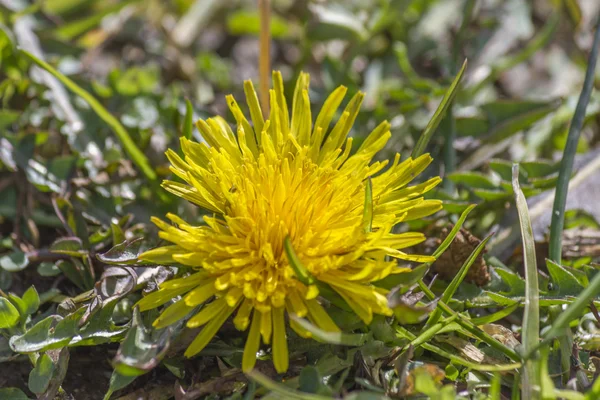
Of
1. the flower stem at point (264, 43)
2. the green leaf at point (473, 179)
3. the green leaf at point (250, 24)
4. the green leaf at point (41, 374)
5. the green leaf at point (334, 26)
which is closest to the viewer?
the green leaf at point (41, 374)

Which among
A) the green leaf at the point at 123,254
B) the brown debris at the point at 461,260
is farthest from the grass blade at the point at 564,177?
the green leaf at the point at 123,254

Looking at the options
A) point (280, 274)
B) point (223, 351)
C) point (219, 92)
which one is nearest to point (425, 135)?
point (280, 274)

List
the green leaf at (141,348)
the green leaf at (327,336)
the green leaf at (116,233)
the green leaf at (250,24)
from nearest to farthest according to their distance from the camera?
the green leaf at (327,336)
the green leaf at (141,348)
the green leaf at (116,233)
the green leaf at (250,24)

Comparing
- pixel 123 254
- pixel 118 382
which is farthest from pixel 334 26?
pixel 118 382

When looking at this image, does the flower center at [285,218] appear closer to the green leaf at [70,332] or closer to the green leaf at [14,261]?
the green leaf at [70,332]

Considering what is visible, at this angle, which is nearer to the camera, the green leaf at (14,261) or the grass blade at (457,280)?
the grass blade at (457,280)

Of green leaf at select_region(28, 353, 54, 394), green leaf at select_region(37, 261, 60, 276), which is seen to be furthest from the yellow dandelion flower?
green leaf at select_region(37, 261, 60, 276)

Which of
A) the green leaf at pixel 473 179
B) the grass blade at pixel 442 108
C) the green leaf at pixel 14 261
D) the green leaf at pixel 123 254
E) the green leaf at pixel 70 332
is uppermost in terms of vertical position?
the grass blade at pixel 442 108

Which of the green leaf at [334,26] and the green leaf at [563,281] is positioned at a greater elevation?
the green leaf at [334,26]
